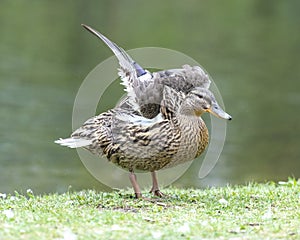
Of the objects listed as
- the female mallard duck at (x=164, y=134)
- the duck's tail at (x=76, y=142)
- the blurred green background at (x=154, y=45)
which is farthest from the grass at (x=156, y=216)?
the blurred green background at (x=154, y=45)

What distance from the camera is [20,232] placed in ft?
22.1

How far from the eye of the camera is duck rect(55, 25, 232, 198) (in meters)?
8.76

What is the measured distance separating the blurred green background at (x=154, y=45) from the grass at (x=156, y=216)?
7.13m

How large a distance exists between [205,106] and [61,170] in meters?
10.3

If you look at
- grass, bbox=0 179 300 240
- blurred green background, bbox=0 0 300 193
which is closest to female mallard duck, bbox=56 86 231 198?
grass, bbox=0 179 300 240

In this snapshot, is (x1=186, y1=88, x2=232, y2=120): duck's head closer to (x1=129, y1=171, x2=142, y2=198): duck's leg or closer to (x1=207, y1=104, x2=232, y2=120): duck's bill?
(x1=207, y1=104, x2=232, y2=120): duck's bill

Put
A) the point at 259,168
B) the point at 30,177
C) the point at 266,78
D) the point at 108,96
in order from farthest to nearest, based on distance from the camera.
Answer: the point at 266,78 < the point at 108,96 < the point at 259,168 < the point at 30,177

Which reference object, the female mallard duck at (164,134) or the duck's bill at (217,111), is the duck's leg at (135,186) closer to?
the female mallard duck at (164,134)

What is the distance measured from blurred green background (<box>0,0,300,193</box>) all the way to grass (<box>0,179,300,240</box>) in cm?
713

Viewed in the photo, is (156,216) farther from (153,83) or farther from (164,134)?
(153,83)

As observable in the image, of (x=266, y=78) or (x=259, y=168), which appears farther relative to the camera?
(x=266, y=78)

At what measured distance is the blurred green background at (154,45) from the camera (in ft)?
64.0

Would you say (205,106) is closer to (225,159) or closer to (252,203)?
(252,203)

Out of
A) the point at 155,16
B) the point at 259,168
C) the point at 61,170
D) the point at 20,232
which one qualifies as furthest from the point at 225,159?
the point at 155,16
